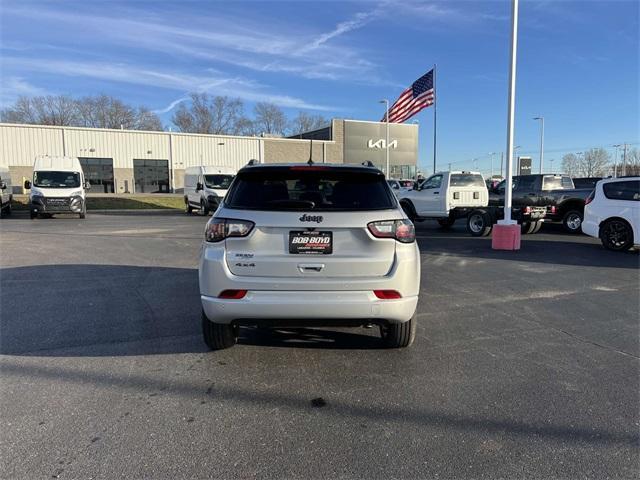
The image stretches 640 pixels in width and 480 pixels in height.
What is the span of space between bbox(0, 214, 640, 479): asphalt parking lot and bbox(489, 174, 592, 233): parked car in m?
8.63

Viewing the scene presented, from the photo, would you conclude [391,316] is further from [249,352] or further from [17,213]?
[17,213]

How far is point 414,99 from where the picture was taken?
28500 millimetres

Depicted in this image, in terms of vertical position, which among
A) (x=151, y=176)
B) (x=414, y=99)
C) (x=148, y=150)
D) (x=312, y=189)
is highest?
(x=414, y=99)

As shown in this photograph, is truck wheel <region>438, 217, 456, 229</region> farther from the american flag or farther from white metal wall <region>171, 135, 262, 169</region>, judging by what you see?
white metal wall <region>171, 135, 262, 169</region>

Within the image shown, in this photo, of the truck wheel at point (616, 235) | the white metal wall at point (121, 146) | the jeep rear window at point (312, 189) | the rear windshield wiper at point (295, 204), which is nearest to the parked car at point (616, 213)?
the truck wheel at point (616, 235)

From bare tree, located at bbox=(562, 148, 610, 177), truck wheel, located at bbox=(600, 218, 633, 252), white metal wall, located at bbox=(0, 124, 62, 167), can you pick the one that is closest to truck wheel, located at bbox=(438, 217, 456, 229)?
truck wheel, located at bbox=(600, 218, 633, 252)

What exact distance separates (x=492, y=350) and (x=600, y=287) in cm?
396

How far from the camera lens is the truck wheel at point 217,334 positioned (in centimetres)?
426

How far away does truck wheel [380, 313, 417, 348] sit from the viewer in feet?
14.2

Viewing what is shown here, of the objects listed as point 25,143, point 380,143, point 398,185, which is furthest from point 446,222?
point 380,143

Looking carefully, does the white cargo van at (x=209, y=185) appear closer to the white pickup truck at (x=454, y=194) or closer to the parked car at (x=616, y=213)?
the white pickup truck at (x=454, y=194)

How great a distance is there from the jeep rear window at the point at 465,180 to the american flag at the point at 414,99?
1298 cm

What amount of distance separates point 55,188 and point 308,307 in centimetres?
2055

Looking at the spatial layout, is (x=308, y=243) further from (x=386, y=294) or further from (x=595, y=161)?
(x=595, y=161)
